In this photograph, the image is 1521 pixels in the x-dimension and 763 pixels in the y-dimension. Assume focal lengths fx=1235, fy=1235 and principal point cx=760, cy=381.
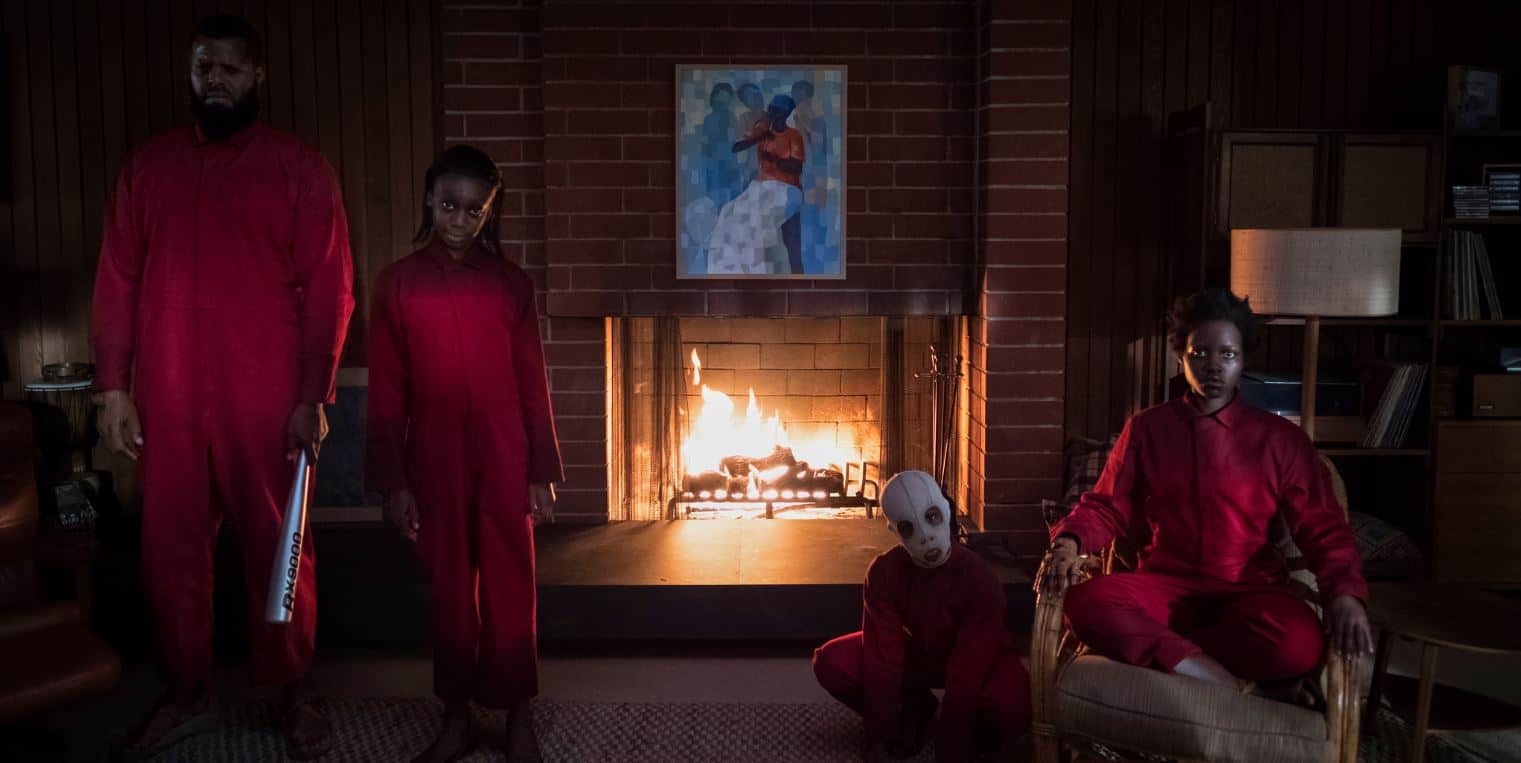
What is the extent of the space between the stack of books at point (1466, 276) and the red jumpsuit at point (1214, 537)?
1666 mm

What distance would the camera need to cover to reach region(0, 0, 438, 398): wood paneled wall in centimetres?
423

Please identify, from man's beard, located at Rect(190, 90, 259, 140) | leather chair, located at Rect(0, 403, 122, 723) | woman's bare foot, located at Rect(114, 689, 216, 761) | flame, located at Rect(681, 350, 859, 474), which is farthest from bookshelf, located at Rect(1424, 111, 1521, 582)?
leather chair, located at Rect(0, 403, 122, 723)

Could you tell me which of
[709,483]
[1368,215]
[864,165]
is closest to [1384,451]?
[1368,215]

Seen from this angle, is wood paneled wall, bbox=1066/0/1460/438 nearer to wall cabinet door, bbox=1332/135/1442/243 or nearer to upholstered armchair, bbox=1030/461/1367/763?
wall cabinet door, bbox=1332/135/1442/243

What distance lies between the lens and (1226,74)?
14.0 ft

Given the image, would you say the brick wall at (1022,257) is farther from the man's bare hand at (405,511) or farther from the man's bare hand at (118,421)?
the man's bare hand at (118,421)

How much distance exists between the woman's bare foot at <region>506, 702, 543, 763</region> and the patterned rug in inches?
2.4

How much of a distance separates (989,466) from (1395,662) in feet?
4.41

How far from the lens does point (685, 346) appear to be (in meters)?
4.63

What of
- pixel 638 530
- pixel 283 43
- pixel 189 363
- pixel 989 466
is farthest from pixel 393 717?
pixel 283 43

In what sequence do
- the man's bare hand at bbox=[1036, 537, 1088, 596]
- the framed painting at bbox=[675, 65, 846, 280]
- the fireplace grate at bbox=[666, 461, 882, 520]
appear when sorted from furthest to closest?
the fireplace grate at bbox=[666, 461, 882, 520], the framed painting at bbox=[675, 65, 846, 280], the man's bare hand at bbox=[1036, 537, 1088, 596]

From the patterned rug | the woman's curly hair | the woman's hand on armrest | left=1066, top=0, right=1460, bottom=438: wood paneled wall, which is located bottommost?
the patterned rug

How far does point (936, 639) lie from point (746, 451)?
6.85 ft

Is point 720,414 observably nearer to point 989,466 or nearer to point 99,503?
point 989,466
